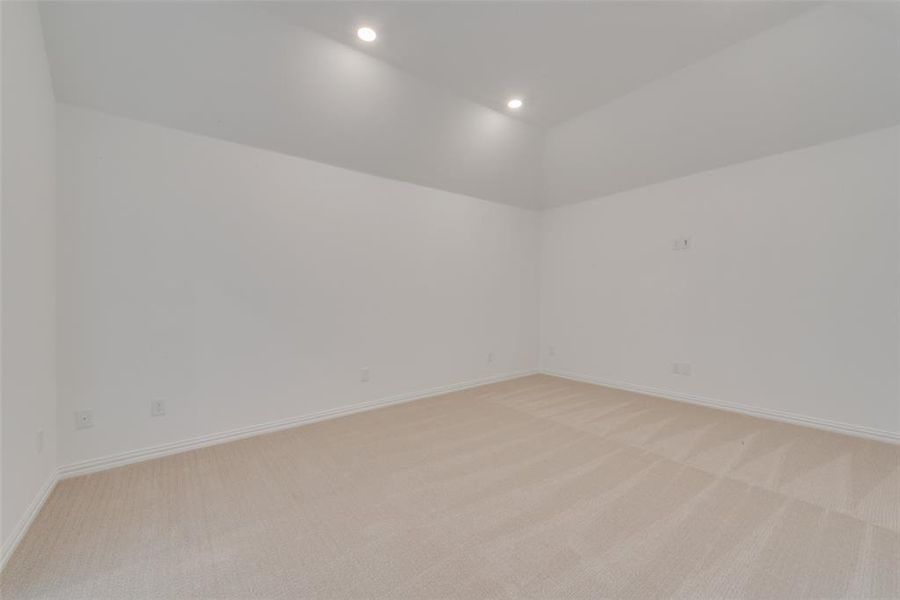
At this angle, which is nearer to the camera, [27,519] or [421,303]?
[27,519]

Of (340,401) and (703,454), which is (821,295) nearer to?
(703,454)

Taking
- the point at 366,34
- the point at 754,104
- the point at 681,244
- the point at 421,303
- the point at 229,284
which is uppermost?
the point at 366,34

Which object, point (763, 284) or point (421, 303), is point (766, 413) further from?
point (421, 303)

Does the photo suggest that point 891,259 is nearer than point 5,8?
No

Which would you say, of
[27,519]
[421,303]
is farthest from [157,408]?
[421,303]

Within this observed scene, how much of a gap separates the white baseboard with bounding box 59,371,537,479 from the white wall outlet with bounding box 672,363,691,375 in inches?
96.3

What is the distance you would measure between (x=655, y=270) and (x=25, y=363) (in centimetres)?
477

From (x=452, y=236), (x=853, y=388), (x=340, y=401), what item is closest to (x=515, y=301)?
(x=452, y=236)

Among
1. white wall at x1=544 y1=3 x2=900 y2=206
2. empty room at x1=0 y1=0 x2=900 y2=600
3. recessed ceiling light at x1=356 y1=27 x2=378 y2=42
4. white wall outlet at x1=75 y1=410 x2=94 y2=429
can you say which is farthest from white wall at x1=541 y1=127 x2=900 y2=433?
white wall outlet at x1=75 y1=410 x2=94 y2=429

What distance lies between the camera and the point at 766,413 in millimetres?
2988

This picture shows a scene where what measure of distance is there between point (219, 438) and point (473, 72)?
11.1ft

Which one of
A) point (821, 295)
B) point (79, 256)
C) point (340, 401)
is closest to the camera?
point (79, 256)

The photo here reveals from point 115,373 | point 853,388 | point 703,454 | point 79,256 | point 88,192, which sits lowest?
point 703,454

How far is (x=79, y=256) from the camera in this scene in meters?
2.08
